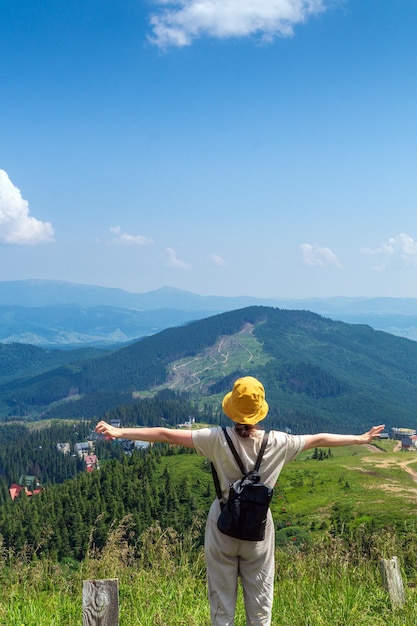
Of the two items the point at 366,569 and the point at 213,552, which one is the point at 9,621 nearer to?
the point at 213,552

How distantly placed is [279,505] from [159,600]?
7347cm

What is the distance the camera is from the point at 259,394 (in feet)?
16.8

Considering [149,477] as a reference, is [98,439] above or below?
below

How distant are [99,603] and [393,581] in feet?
11.9

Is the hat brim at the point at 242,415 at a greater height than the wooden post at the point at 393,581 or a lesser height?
greater

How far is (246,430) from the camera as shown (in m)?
5.04

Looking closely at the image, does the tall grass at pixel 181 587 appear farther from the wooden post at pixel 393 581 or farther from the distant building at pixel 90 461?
the distant building at pixel 90 461

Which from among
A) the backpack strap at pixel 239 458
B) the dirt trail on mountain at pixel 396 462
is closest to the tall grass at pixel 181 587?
the backpack strap at pixel 239 458

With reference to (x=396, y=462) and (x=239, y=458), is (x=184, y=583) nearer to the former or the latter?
(x=239, y=458)

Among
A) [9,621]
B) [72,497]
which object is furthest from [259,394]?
[72,497]

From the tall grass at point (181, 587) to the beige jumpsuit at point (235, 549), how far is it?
0.51 metres

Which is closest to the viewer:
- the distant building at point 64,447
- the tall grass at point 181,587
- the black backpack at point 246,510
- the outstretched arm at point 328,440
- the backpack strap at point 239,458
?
the black backpack at point 246,510

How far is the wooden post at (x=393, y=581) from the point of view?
6285 mm

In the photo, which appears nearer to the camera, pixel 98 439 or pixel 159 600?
pixel 159 600
